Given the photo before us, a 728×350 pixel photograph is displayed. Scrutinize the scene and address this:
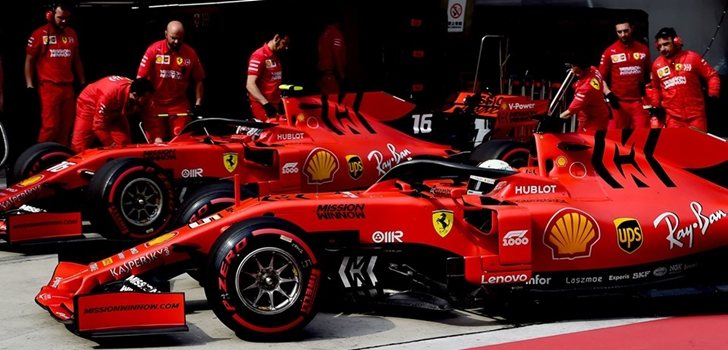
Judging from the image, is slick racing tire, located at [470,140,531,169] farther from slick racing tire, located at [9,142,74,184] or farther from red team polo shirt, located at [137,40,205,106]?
slick racing tire, located at [9,142,74,184]

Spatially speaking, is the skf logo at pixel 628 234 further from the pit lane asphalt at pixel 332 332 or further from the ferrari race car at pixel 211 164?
the ferrari race car at pixel 211 164

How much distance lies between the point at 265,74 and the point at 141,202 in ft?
11.2

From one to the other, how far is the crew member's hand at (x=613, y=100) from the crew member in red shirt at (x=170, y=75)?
432 cm

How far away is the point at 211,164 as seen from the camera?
1078 cm

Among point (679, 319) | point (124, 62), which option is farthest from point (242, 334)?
point (124, 62)

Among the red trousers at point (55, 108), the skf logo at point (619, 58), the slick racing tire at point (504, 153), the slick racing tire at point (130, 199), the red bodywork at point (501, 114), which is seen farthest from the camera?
the red trousers at point (55, 108)

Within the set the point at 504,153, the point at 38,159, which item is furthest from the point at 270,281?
the point at 38,159

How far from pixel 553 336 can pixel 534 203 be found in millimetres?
849

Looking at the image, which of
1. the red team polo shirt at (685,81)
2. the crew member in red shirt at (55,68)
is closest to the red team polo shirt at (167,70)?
the crew member in red shirt at (55,68)

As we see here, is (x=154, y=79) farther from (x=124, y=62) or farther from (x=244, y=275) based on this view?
(x=244, y=275)

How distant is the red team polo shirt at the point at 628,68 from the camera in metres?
14.0

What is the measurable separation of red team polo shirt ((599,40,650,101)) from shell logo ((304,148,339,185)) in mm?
4279

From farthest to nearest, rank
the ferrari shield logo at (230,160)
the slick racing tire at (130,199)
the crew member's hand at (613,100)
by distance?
1. the crew member's hand at (613,100)
2. the ferrari shield logo at (230,160)
3. the slick racing tire at (130,199)

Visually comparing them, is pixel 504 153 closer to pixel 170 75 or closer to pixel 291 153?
pixel 291 153
